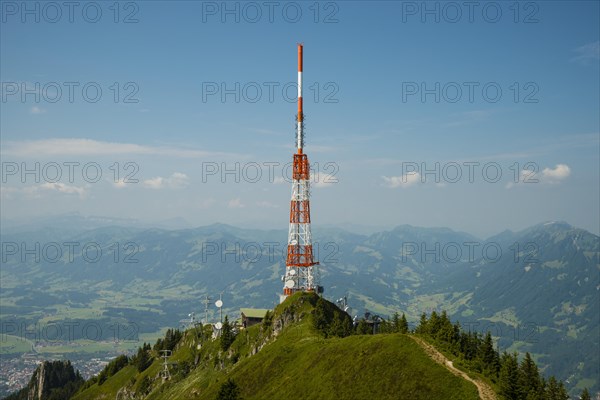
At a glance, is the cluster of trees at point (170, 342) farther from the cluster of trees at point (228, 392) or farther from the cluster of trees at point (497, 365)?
the cluster of trees at point (497, 365)

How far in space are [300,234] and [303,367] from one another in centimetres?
4767

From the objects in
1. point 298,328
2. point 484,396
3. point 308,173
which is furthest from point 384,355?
point 308,173

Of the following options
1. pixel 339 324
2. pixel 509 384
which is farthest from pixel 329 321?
pixel 509 384

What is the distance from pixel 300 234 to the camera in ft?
417

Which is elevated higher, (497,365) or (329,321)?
(329,321)

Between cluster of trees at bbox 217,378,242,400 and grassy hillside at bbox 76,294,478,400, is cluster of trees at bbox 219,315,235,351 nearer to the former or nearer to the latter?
grassy hillside at bbox 76,294,478,400

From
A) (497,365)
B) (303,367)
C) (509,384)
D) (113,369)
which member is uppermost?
(509,384)

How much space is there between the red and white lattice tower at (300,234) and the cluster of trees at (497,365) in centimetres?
4126

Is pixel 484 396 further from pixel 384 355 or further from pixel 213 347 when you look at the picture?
pixel 213 347

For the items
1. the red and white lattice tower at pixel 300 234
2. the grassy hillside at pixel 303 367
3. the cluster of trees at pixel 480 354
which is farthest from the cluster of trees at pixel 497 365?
the red and white lattice tower at pixel 300 234

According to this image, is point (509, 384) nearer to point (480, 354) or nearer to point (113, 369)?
point (480, 354)

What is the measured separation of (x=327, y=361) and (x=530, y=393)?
28131mm

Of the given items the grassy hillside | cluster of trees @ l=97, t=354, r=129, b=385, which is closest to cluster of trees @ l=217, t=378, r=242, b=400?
the grassy hillside

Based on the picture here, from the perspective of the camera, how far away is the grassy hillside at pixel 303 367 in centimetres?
6369
